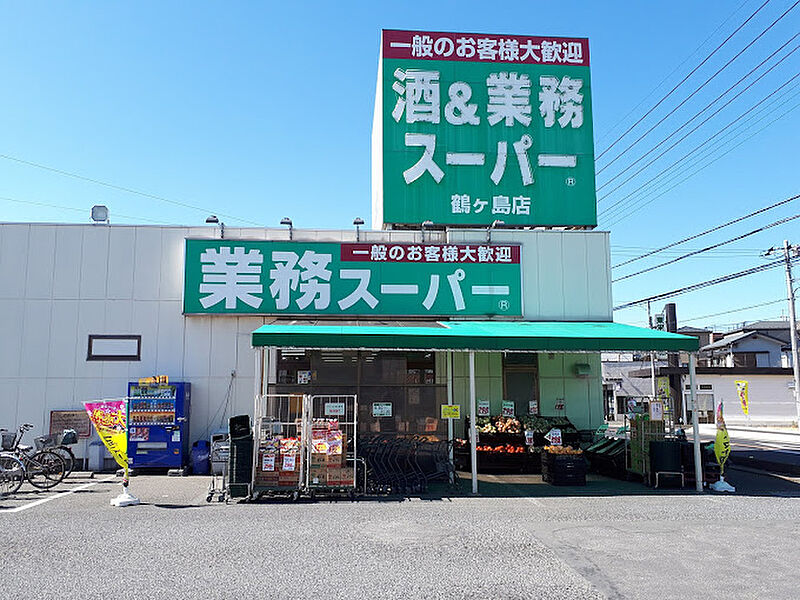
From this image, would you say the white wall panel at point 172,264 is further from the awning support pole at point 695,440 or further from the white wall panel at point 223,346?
the awning support pole at point 695,440

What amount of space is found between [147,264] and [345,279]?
15.4ft

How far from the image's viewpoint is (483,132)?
56.8 feet

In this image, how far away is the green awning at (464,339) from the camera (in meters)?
11.6

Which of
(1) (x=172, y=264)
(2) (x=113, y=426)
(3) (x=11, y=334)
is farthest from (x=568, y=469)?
(3) (x=11, y=334)

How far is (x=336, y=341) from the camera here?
38.3ft

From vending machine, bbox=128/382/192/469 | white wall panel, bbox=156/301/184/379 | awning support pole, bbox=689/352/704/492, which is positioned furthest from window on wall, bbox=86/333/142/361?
awning support pole, bbox=689/352/704/492

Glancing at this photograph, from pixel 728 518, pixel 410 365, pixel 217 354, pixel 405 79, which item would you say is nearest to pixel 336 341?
pixel 410 365

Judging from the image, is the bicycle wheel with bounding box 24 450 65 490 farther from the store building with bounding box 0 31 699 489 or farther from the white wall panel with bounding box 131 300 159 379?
the white wall panel with bounding box 131 300 159 379

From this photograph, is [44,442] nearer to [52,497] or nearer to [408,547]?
[52,497]

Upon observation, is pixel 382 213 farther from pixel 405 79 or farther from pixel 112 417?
pixel 112 417

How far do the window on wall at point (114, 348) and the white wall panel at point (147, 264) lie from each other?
3.33 feet

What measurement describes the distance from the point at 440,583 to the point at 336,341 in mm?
5971

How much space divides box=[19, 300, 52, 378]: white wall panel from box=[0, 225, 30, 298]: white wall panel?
1.62ft

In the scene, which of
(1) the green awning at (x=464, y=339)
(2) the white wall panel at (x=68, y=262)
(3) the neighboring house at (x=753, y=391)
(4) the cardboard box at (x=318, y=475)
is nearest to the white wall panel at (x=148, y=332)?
(2) the white wall panel at (x=68, y=262)
